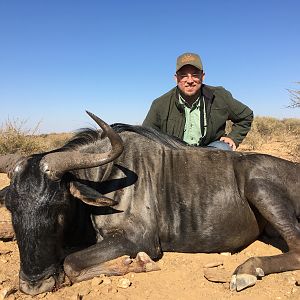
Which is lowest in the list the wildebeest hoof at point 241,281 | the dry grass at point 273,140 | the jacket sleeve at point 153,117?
the wildebeest hoof at point 241,281

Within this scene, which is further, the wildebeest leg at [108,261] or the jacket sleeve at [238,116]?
the jacket sleeve at [238,116]

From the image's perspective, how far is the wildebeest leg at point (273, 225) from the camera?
3508 mm

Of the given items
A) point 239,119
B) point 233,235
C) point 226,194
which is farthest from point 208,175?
point 239,119

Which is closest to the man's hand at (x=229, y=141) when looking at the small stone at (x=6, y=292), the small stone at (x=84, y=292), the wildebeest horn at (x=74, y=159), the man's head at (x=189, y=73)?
the man's head at (x=189, y=73)

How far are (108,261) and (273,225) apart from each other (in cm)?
171

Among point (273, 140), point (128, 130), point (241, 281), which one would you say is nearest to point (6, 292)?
point (241, 281)

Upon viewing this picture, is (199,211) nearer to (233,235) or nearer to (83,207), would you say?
(233,235)

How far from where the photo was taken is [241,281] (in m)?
3.39

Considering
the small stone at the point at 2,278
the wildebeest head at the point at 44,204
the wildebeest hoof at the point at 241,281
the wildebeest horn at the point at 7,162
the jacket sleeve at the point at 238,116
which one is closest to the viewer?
the wildebeest head at the point at 44,204

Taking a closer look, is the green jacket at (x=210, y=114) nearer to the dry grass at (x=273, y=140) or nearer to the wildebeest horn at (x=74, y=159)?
the wildebeest horn at (x=74, y=159)

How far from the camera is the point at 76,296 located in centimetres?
325

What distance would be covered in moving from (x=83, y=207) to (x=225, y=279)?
147 centimetres

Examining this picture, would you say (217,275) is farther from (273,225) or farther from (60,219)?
(60,219)

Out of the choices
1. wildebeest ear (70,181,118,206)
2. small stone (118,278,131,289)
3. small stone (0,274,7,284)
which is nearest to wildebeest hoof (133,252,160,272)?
small stone (118,278,131,289)
